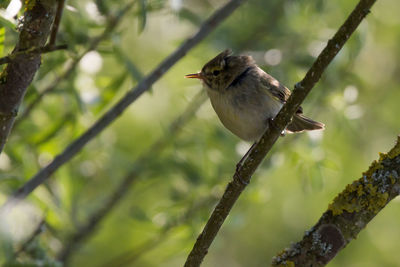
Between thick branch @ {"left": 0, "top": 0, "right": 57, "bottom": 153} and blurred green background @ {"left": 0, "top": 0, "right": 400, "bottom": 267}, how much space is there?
0.61 m

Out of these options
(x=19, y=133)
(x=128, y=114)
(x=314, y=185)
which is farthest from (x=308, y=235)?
(x=128, y=114)

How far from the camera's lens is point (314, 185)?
4141 millimetres

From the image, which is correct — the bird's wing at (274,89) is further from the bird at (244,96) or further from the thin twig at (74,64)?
the thin twig at (74,64)

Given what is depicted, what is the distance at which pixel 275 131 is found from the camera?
8.24 ft

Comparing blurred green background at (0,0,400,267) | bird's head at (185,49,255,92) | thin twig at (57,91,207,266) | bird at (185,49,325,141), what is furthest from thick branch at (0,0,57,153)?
thin twig at (57,91,207,266)

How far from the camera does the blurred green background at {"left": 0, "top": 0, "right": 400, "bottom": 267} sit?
12.9 ft

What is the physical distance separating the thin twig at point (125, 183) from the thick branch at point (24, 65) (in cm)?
188

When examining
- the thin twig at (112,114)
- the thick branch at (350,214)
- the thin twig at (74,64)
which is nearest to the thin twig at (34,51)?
the thin twig at (112,114)

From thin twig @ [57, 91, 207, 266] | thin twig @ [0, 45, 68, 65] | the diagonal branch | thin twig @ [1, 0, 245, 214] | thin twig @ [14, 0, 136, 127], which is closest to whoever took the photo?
thin twig @ [0, 45, 68, 65]

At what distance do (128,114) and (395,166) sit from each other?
3.31 meters

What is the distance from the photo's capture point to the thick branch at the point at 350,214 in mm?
2514

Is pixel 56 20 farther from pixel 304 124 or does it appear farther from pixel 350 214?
pixel 304 124

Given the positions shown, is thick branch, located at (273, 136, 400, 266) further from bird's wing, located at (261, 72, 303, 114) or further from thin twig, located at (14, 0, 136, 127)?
thin twig, located at (14, 0, 136, 127)

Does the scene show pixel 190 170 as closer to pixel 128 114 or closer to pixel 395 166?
pixel 128 114
